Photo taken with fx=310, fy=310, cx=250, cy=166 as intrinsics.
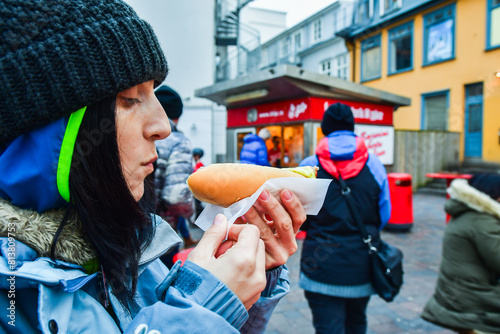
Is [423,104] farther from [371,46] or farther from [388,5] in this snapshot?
[388,5]

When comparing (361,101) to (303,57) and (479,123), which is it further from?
(303,57)

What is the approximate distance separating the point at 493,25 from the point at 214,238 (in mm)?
15939

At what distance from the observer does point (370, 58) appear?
17.7m

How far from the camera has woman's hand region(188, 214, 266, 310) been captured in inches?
32.1

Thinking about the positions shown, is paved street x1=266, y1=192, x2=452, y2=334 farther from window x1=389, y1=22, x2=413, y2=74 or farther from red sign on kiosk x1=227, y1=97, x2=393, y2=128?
window x1=389, y1=22, x2=413, y2=74

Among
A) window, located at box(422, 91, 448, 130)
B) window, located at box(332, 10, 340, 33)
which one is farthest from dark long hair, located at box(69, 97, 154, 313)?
window, located at box(332, 10, 340, 33)

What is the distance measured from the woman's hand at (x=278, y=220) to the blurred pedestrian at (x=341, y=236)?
1.47m

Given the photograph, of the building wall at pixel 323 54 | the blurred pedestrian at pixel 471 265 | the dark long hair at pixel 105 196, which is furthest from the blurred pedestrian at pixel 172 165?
the building wall at pixel 323 54

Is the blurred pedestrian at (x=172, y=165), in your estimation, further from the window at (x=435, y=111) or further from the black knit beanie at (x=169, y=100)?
the window at (x=435, y=111)

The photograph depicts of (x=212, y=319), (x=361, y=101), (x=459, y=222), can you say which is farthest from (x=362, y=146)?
(x=361, y=101)

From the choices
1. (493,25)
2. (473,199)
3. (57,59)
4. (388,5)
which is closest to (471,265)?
(473,199)

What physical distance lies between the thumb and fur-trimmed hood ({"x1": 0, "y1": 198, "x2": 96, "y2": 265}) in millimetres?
315

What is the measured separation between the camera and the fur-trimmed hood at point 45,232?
765 mm

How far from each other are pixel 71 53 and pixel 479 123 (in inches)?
Answer: 620
